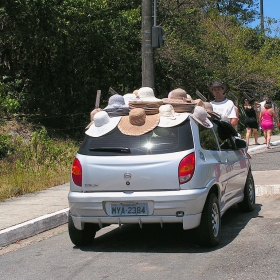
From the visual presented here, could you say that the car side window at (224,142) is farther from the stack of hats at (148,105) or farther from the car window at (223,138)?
the stack of hats at (148,105)

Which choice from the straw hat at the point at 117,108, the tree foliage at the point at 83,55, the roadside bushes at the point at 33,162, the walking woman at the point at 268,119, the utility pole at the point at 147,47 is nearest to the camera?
the straw hat at the point at 117,108

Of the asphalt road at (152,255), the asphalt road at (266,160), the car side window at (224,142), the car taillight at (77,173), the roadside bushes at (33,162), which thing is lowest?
the asphalt road at (266,160)

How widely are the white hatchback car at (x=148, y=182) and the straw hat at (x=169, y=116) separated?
60mm

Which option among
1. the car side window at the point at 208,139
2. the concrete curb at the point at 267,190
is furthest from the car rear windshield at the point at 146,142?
the concrete curb at the point at 267,190

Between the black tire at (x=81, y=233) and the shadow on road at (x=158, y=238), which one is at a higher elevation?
the black tire at (x=81, y=233)

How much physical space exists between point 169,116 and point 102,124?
2.68 ft

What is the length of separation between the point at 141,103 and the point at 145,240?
1757 mm

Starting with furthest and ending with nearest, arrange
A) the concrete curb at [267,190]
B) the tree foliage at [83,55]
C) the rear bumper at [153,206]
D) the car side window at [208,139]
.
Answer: the tree foliage at [83,55] < the concrete curb at [267,190] < the car side window at [208,139] < the rear bumper at [153,206]

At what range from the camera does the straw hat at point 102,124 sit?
7461 mm

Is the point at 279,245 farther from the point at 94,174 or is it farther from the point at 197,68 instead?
the point at 197,68

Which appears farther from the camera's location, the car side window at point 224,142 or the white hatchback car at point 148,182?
the car side window at point 224,142

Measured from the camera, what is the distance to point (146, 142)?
23.7 feet

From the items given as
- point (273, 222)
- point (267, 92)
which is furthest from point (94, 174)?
point (267, 92)

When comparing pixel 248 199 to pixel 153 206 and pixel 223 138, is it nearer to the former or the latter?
pixel 223 138
